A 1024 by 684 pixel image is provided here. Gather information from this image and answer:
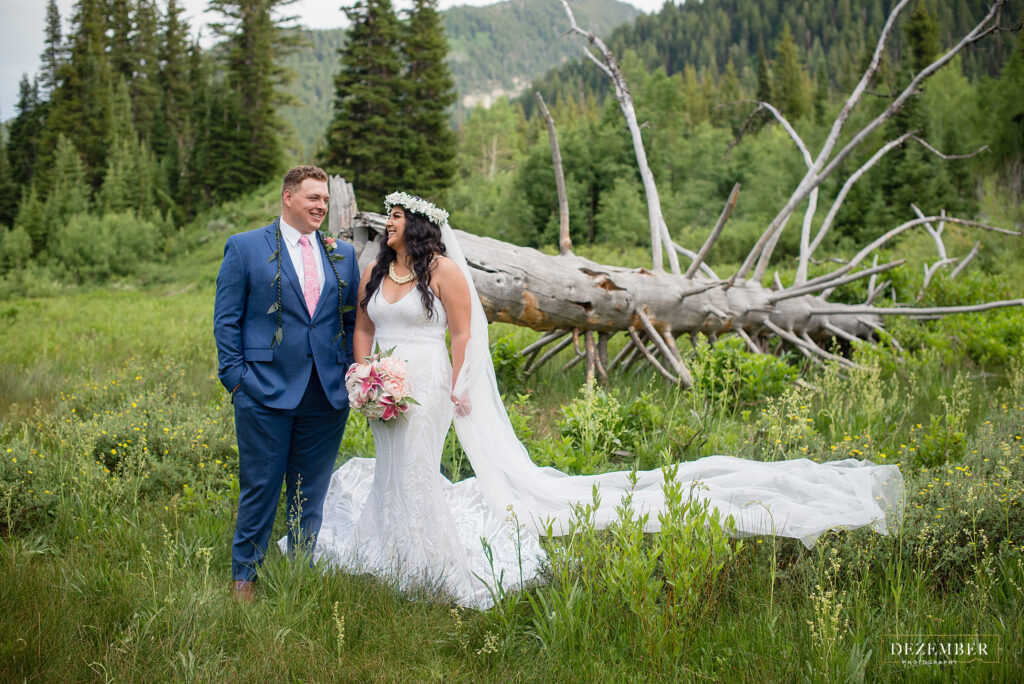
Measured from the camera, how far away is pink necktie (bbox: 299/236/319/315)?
3883mm

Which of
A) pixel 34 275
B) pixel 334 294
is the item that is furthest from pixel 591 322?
pixel 34 275

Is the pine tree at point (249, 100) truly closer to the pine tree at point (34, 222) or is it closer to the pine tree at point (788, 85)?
the pine tree at point (34, 222)

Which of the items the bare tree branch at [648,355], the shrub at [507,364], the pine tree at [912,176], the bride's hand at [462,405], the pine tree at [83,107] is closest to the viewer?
the bride's hand at [462,405]

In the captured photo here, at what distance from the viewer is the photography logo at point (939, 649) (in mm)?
2598

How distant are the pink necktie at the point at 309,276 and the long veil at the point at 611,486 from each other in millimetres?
882

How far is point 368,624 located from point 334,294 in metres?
1.92

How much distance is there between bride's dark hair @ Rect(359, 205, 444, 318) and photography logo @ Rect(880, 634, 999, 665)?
289cm

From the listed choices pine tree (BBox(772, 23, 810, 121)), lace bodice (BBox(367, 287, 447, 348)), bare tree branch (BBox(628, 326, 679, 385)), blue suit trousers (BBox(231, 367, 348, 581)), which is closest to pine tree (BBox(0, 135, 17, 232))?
bare tree branch (BBox(628, 326, 679, 385))

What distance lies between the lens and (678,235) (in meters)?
26.5

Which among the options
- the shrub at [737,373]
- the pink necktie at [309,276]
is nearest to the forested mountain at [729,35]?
the shrub at [737,373]

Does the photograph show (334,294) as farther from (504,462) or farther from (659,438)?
(659,438)

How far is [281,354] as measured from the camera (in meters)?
3.72

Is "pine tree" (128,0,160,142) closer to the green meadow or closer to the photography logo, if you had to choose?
the green meadow

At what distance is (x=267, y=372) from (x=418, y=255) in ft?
3.72
